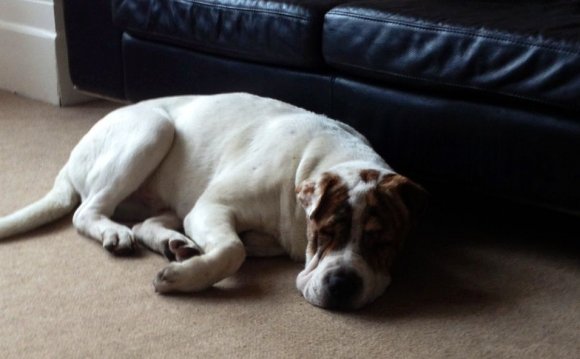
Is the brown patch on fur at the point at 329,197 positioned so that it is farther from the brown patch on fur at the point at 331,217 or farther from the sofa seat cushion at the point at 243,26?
the sofa seat cushion at the point at 243,26

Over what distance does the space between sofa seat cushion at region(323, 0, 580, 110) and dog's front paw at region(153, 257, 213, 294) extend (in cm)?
87

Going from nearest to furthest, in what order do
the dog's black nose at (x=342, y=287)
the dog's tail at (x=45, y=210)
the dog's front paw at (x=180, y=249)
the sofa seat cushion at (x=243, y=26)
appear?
1. the dog's black nose at (x=342, y=287)
2. the dog's front paw at (x=180, y=249)
3. the dog's tail at (x=45, y=210)
4. the sofa seat cushion at (x=243, y=26)

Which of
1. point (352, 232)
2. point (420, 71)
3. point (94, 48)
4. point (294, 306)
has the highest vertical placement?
point (420, 71)

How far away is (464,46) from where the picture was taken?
232 centimetres

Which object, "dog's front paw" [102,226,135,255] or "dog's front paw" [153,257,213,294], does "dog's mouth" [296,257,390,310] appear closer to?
"dog's front paw" [153,257,213,294]

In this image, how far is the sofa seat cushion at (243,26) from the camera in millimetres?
2678

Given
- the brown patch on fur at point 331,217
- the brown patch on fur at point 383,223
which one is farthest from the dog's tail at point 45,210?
the brown patch on fur at point 383,223

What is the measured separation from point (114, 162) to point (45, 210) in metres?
0.24

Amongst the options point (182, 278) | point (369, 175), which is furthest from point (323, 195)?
point (182, 278)

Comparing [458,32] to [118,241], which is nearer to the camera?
[118,241]

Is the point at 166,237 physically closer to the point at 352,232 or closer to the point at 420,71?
the point at 352,232

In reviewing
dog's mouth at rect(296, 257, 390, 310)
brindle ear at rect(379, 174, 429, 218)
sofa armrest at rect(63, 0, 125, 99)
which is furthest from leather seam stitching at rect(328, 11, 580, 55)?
sofa armrest at rect(63, 0, 125, 99)

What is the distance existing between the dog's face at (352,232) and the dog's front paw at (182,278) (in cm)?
24

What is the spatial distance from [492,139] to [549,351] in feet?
2.20
